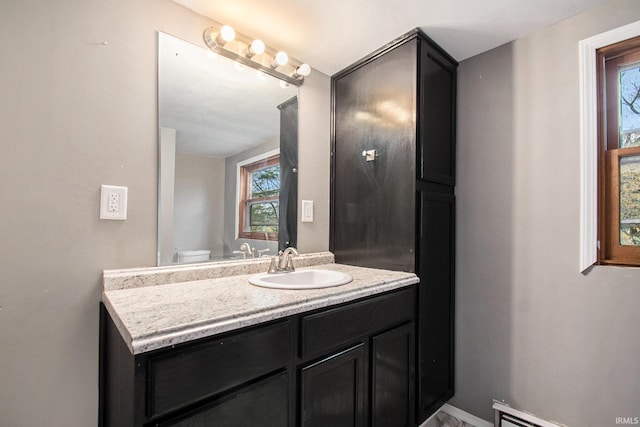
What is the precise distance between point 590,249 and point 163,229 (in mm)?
1899

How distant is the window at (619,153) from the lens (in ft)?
4.12

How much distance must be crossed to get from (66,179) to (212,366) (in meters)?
0.86

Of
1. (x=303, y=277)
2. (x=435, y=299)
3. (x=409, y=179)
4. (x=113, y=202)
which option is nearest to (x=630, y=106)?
(x=409, y=179)

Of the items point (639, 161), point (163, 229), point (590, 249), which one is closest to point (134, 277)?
point (163, 229)

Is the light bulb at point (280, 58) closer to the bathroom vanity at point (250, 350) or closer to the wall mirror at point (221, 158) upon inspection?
the wall mirror at point (221, 158)

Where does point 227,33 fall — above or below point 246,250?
above

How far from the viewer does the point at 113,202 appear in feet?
3.62

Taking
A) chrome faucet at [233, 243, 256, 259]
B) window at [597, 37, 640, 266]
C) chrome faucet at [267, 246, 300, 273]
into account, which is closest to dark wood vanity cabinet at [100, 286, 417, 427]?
chrome faucet at [267, 246, 300, 273]

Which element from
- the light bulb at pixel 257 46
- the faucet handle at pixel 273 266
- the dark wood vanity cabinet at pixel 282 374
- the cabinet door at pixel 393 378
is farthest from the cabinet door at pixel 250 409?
the light bulb at pixel 257 46

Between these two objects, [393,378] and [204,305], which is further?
[393,378]

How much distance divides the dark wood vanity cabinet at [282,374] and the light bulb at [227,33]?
1256mm

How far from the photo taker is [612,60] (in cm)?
133

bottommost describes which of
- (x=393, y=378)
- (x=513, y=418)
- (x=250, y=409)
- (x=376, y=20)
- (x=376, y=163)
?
(x=513, y=418)

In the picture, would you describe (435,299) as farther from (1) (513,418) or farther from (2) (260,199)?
(2) (260,199)
